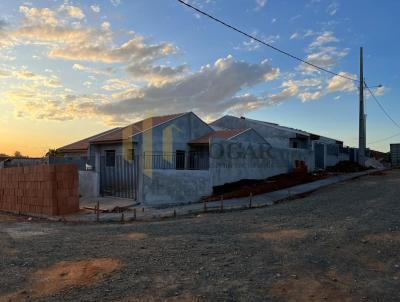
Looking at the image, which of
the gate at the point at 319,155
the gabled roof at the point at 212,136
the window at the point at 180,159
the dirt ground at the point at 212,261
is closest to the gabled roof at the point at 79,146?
the window at the point at 180,159

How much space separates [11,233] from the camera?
12.1 metres

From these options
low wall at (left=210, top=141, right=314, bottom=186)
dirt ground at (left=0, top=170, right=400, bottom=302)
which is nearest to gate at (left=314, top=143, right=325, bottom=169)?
low wall at (left=210, top=141, right=314, bottom=186)

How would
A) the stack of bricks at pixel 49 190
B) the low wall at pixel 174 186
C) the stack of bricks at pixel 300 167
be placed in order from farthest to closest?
the stack of bricks at pixel 300 167, the low wall at pixel 174 186, the stack of bricks at pixel 49 190

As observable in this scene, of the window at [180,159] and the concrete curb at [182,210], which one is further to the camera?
the window at [180,159]

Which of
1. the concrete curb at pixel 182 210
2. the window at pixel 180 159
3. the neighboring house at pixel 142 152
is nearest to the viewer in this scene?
the concrete curb at pixel 182 210

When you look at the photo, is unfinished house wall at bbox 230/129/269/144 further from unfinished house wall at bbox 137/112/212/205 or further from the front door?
the front door

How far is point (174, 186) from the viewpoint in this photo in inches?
770

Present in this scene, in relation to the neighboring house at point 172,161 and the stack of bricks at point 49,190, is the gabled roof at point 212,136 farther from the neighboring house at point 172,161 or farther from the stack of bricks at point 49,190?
the stack of bricks at point 49,190

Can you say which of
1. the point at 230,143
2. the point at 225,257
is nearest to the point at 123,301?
the point at 225,257

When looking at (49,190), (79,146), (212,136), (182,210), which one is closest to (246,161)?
(212,136)

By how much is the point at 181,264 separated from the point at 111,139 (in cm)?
1660

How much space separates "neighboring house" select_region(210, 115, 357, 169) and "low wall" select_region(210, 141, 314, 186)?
4.48 metres

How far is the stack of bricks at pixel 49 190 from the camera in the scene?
16734 millimetres

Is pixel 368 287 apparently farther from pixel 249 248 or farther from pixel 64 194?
pixel 64 194
